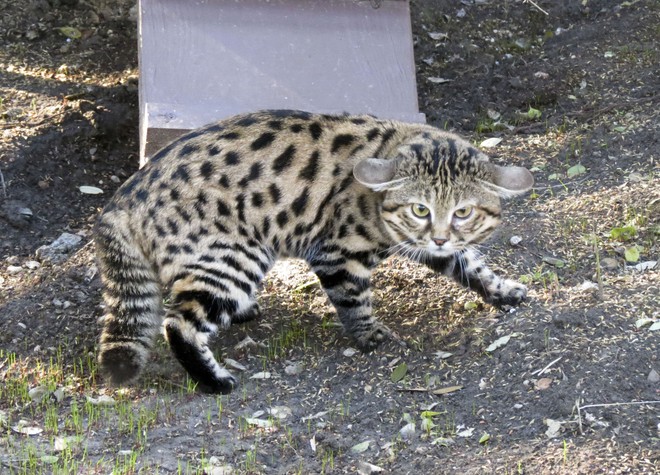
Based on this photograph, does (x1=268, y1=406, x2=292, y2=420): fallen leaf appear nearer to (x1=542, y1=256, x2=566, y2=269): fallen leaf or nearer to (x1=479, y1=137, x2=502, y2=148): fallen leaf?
(x1=542, y1=256, x2=566, y2=269): fallen leaf

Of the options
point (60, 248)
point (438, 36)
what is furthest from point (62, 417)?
point (438, 36)

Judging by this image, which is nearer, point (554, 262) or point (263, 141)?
point (263, 141)

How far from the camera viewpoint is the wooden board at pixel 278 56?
828cm

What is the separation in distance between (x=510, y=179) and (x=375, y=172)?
2.70 feet

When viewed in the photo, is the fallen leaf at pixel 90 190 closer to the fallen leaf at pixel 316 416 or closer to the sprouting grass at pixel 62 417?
the sprouting grass at pixel 62 417

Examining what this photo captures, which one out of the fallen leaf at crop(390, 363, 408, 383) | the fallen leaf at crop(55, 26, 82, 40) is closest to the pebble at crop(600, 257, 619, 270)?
the fallen leaf at crop(390, 363, 408, 383)

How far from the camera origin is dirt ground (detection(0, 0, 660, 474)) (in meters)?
5.55

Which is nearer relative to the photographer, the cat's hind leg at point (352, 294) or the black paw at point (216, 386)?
the black paw at point (216, 386)

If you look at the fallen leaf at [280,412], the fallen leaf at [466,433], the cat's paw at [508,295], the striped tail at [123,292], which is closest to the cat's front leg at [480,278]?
the cat's paw at [508,295]

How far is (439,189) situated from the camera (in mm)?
6195

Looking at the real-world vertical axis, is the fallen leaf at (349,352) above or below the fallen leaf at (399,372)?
below

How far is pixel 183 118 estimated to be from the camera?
775cm

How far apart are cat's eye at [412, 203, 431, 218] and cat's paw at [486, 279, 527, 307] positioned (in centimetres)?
80

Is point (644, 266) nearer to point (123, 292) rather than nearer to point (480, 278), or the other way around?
point (480, 278)
